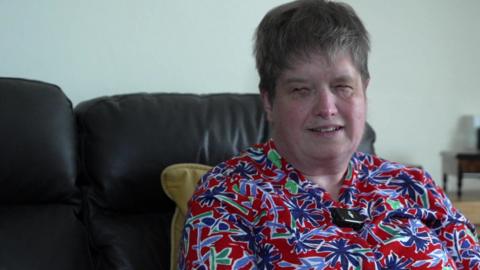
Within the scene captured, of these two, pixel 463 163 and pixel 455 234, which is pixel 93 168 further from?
pixel 463 163

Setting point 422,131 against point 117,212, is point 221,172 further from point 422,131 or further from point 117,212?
point 422,131

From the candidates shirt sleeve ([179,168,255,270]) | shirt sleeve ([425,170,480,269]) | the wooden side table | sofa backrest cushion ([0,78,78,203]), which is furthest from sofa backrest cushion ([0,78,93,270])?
the wooden side table

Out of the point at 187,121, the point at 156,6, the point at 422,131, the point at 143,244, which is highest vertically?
the point at 156,6

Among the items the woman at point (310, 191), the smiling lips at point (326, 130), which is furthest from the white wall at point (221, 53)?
the smiling lips at point (326, 130)

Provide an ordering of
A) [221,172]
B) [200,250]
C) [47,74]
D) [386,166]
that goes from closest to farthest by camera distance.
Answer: [200,250] < [221,172] < [386,166] < [47,74]

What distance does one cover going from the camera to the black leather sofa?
1.30 m

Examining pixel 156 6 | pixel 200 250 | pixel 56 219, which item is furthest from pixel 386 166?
pixel 156 6

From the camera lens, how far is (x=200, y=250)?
1.03 m

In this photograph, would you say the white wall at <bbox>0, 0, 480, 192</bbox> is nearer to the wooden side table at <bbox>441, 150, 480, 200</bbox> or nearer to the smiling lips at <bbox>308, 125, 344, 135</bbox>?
the wooden side table at <bbox>441, 150, 480, 200</bbox>

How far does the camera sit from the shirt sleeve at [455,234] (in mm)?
1205

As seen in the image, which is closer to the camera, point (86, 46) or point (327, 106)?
point (327, 106)

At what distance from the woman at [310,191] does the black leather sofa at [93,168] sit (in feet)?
0.93

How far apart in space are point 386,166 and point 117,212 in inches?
27.6

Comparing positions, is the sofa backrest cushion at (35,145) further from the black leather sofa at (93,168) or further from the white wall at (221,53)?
the white wall at (221,53)
